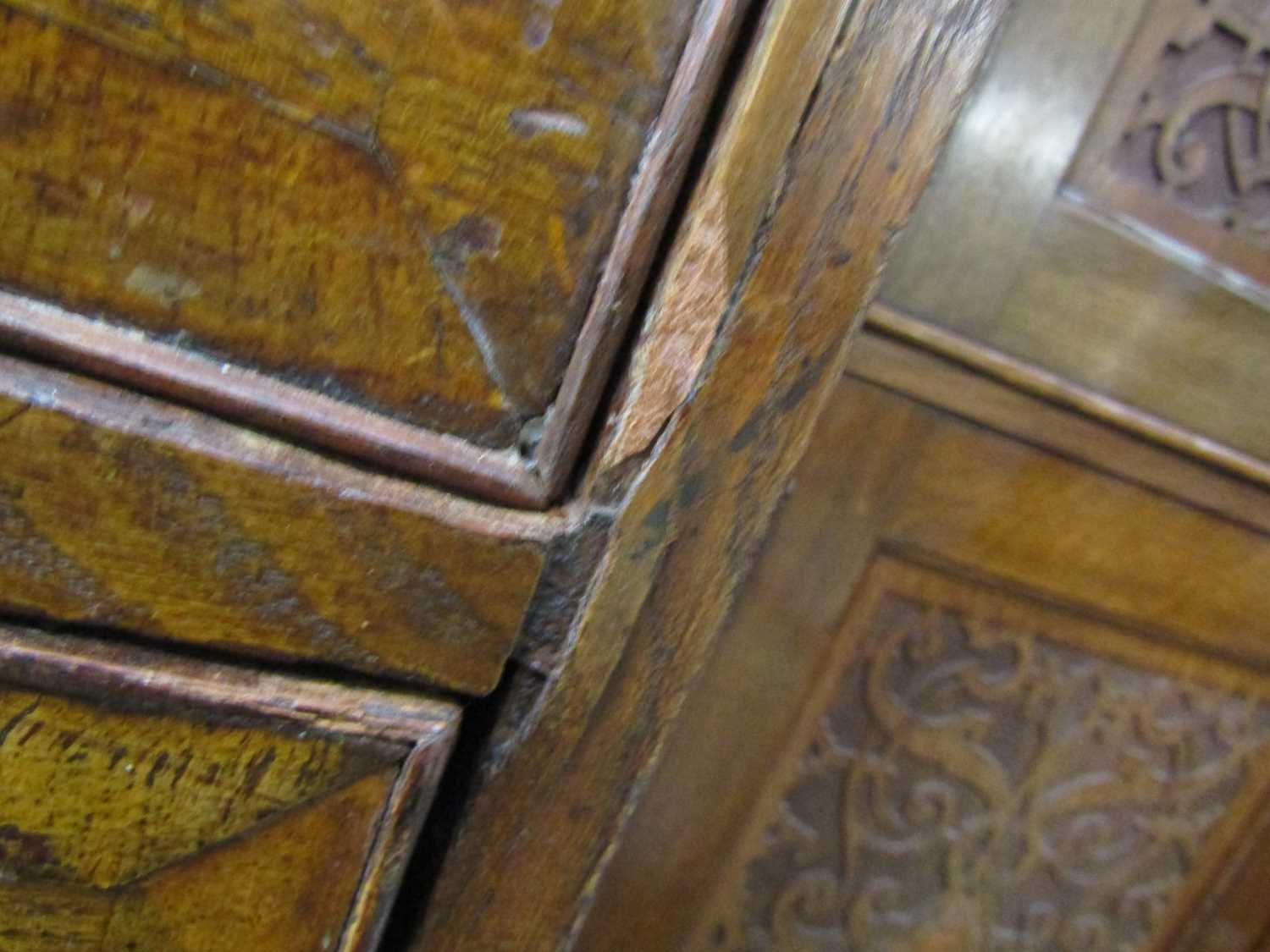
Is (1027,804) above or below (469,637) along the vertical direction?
below

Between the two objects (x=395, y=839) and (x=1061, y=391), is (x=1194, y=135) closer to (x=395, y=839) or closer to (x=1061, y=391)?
(x=1061, y=391)

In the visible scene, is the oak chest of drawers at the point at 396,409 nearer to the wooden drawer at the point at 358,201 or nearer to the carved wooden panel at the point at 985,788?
the wooden drawer at the point at 358,201

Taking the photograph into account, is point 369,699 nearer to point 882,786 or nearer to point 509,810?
point 509,810

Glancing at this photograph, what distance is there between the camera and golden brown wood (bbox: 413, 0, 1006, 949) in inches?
12.0

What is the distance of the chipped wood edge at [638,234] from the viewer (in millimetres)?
286

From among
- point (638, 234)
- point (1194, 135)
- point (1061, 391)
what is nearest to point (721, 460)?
point (638, 234)

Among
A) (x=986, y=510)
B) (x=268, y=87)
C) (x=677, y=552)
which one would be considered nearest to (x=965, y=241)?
(x=986, y=510)

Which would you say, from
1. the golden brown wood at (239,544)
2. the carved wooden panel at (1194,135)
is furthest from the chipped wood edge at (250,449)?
the carved wooden panel at (1194,135)

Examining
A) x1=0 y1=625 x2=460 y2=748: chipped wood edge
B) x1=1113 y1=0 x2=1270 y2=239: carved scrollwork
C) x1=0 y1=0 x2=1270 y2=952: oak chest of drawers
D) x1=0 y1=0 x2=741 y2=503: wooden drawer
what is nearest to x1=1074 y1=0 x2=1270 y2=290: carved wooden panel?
x1=1113 y1=0 x2=1270 y2=239: carved scrollwork

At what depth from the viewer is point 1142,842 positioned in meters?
0.68

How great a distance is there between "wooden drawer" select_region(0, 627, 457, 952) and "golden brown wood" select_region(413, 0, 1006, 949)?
46 millimetres

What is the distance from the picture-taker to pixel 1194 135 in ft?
1.75

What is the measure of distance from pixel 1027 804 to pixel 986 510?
0.28 meters

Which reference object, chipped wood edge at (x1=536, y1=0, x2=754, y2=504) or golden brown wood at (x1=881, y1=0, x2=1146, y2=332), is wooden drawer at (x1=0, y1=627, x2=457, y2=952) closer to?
chipped wood edge at (x1=536, y1=0, x2=754, y2=504)
